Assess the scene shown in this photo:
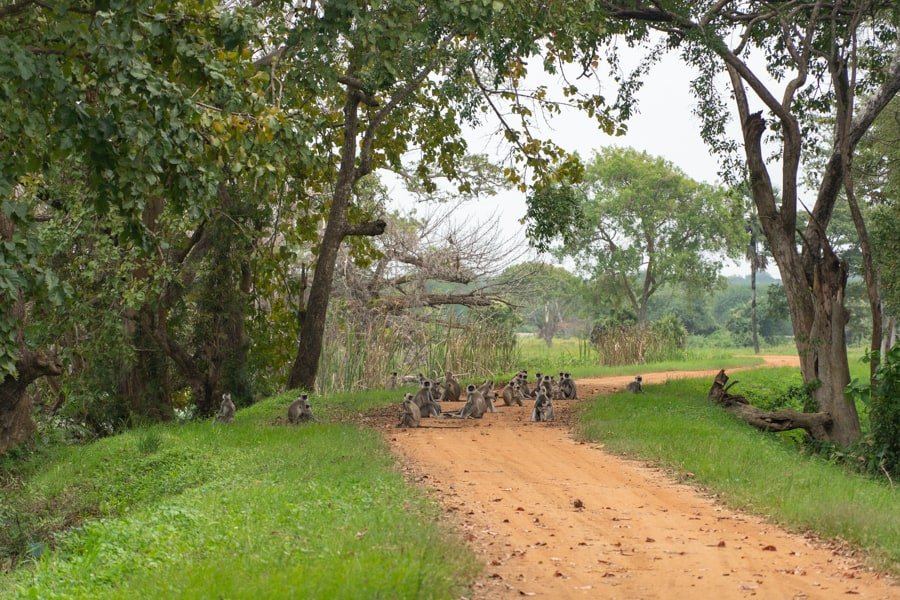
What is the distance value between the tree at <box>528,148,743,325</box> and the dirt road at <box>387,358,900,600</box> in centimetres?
4116

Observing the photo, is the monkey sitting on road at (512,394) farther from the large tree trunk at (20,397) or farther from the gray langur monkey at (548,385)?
the large tree trunk at (20,397)

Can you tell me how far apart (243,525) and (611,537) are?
10.1ft

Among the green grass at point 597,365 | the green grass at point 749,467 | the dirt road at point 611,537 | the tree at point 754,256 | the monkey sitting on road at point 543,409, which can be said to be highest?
the tree at point 754,256

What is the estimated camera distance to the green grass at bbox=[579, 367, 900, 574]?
8.53 m

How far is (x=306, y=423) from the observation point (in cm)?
1628

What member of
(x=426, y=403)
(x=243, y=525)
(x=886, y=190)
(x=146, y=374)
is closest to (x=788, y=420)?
(x=426, y=403)

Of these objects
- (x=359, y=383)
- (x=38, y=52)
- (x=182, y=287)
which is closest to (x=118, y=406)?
(x=182, y=287)

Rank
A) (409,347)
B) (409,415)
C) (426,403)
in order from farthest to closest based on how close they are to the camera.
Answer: (409,347), (426,403), (409,415)

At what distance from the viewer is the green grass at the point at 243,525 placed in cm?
650

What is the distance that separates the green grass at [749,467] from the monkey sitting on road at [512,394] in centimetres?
169

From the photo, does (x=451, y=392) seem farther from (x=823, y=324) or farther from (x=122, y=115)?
(x=122, y=115)

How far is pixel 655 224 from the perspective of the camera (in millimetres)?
53719

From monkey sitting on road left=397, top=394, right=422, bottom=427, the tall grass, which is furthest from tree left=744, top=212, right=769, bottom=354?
monkey sitting on road left=397, top=394, right=422, bottom=427

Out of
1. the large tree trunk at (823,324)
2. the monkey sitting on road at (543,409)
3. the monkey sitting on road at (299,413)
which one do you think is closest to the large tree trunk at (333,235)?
the monkey sitting on road at (299,413)
